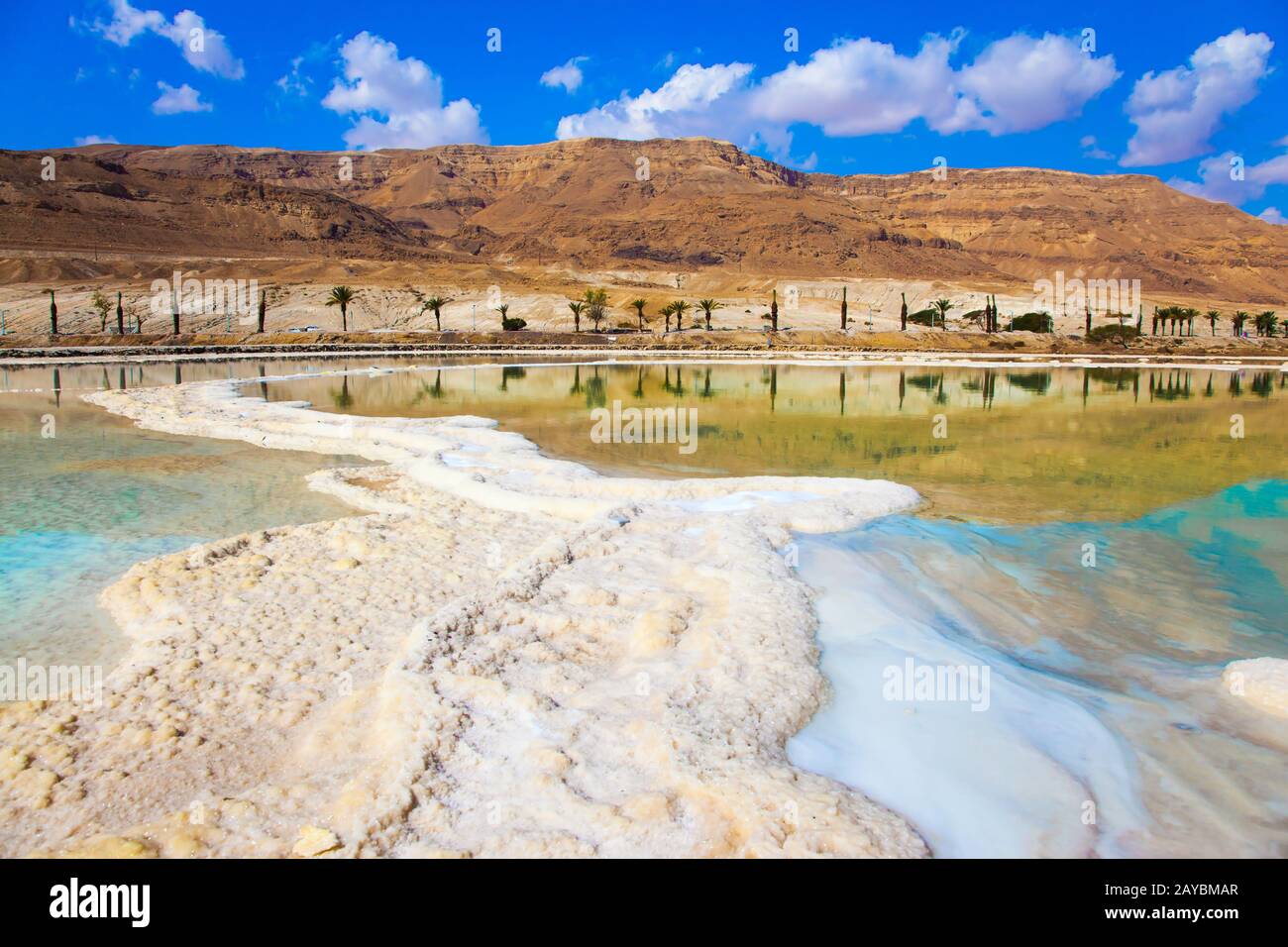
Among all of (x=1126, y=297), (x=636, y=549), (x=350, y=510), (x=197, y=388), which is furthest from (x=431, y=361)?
(x=1126, y=297)

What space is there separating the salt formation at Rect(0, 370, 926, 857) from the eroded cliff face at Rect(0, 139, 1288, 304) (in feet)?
348

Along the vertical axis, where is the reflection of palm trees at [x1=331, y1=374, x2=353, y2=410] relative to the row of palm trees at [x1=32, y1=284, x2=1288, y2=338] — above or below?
below

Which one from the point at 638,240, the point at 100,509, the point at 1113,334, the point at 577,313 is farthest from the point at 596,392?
the point at 638,240

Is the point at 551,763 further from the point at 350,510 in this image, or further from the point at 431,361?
the point at 431,361

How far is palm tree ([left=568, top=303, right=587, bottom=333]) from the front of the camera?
60.2 meters

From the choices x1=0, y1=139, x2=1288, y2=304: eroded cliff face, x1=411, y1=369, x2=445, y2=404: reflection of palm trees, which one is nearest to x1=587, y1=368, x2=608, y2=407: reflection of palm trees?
x1=411, y1=369, x2=445, y2=404: reflection of palm trees

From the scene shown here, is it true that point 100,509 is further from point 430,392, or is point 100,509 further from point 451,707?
point 430,392

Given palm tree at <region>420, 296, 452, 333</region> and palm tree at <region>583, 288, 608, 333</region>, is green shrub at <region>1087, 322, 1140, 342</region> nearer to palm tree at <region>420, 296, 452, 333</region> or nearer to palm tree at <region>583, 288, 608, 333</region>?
palm tree at <region>583, 288, 608, 333</region>

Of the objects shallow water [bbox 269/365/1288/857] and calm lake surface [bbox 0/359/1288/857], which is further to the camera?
calm lake surface [bbox 0/359/1288/857]

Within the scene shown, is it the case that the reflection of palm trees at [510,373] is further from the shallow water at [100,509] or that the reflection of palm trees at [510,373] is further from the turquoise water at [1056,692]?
the turquoise water at [1056,692]

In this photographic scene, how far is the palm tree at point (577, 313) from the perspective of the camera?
60250 mm

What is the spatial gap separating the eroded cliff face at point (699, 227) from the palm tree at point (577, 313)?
55319mm

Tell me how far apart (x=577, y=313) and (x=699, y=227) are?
87.9m

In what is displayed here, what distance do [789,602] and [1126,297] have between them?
114 m
